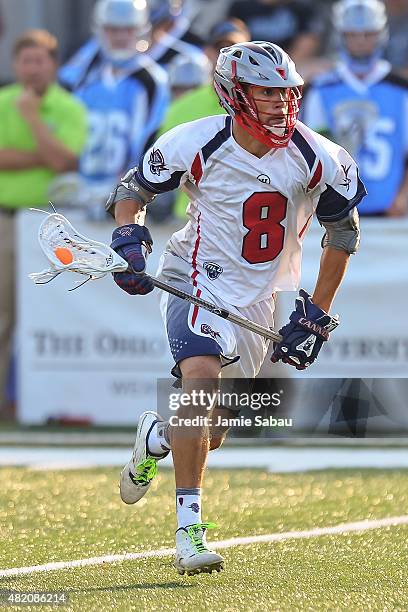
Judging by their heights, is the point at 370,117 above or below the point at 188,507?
above

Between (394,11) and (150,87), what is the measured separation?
9.60 feet

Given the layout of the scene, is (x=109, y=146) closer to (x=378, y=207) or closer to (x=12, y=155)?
(x=12, y=155)

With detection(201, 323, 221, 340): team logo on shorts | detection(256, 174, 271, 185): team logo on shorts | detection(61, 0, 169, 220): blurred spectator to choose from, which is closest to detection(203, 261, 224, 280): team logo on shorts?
detection(201, 323, 221, 340): team logo on shorts

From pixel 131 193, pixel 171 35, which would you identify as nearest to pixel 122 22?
pixel 171 35

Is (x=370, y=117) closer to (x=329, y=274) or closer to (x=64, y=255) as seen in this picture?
(x=329, y=274)

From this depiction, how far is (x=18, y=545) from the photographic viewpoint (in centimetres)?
575

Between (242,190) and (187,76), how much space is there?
15.5 ft

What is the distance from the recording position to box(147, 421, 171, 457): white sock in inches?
231

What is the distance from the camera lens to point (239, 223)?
224 inches

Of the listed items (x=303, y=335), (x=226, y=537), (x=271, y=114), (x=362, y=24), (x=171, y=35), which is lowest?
(x=226, y=537)

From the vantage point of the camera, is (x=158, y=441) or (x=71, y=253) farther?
(x=158, y=441)

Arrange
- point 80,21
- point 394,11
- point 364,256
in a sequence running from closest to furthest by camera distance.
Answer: point 364,256 → point 394,11 → point 80,21

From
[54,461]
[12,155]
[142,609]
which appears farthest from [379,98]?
[142,609]

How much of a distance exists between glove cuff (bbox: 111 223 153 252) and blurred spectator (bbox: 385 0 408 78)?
277 inches
